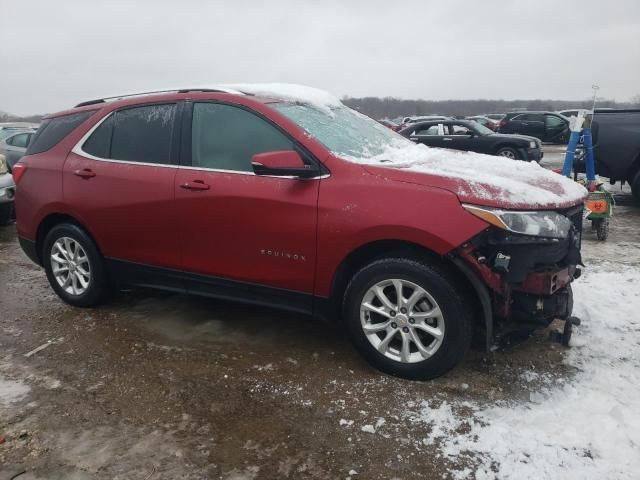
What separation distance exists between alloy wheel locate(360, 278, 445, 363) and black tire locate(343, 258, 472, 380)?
28 millimetres

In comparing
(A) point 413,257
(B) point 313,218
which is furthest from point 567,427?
(B) point 313,218

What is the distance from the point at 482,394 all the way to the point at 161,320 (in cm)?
254

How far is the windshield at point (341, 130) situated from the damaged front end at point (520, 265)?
0.98m

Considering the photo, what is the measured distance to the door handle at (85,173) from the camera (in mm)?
4056

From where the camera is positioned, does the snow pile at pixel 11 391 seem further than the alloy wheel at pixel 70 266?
No

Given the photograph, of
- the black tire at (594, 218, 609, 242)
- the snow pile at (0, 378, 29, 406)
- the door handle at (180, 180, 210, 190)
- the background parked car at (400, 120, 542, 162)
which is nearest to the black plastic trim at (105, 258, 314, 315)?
the door handle at (180, 180, 210, 190)

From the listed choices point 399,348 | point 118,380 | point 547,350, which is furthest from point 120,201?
point 547,350

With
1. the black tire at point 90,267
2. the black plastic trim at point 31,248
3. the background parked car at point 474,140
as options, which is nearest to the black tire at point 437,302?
the black tire at point 90,267

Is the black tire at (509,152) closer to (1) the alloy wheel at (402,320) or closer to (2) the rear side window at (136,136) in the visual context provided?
(2) the rear side window at (136,136)

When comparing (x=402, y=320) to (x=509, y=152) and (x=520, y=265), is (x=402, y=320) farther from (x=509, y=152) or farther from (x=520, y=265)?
(x=509, y=152)

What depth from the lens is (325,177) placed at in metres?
3.14

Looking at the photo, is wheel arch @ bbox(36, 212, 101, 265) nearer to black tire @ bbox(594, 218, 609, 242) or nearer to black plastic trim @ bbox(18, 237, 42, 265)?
black plastic trim @ bbox(18, 237, 42, 265)

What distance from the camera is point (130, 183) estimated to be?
152 inches

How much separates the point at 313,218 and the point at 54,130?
274cm
